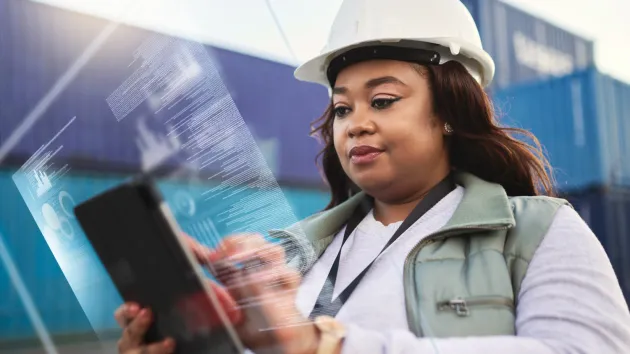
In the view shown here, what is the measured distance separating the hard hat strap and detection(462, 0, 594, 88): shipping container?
221 centimetres

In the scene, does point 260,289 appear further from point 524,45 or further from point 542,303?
point 524,45

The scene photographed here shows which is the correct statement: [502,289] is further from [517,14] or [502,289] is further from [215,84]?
[517,14]

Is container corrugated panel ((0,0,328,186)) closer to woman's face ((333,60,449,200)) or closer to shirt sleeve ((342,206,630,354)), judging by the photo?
woman's face ((333,60,449,200))

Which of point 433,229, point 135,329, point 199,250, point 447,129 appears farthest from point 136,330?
point 447,129

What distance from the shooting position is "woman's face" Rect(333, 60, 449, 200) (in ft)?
2.96

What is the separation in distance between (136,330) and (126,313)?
18mm

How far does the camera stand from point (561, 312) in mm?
818

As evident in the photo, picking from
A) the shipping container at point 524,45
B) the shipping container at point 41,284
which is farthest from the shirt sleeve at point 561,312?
the shipping container at point 524,45

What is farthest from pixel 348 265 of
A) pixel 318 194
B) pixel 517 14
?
pixel 517 14

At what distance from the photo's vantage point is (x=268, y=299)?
55 cm

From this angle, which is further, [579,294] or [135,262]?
[579,294]

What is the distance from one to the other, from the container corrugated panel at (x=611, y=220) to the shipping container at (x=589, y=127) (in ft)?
0.31

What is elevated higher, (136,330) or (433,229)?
(136,330)

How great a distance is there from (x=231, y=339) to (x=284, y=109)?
504 millimetres
